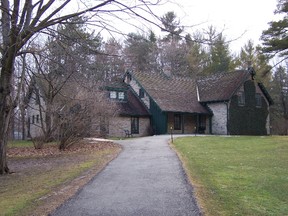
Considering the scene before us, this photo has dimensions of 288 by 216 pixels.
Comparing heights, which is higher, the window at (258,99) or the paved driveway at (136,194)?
the window at (258,99)

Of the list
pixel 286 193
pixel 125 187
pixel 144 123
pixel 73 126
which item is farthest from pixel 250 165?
pixel 144 123

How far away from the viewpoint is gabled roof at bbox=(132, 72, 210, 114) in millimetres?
37750

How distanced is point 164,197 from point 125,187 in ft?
5.07

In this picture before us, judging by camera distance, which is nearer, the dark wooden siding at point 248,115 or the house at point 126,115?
the house at point 126,115

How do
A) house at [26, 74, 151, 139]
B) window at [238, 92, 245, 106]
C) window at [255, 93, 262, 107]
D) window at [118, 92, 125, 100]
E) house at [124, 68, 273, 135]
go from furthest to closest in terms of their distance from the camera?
window at [255, 93, 262, 107] → window at [238, 92, 245, 106] → window at [118, 92, 125, 100] → house at [124, 68, 273, 135] → house at [26, 74, 151, 139]

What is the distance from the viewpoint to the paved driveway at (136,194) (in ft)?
24.0

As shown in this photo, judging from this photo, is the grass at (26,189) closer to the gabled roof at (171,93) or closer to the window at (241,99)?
the gabled roof at (171,93)

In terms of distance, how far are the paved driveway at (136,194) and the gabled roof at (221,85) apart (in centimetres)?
2704

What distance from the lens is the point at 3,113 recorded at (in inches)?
539

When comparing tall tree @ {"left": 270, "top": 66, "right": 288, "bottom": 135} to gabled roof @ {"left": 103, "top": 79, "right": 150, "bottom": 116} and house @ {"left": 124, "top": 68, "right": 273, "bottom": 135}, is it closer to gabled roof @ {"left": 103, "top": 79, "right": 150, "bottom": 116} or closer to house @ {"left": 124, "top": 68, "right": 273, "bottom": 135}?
house @ {"left": 124, "top": 68, "right": 273, "bottom": 135}

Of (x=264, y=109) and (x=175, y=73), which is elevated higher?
(x=175, y=73)

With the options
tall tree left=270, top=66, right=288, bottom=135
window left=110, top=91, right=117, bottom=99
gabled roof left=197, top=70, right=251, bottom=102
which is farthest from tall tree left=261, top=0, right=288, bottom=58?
tall tree left=270, top=66, right=288, bottom=135

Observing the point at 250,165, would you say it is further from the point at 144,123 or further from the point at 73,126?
the point at 144,123

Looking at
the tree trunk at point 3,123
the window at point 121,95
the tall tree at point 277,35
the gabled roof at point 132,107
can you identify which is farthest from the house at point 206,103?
the tree trunk at point 3,123
